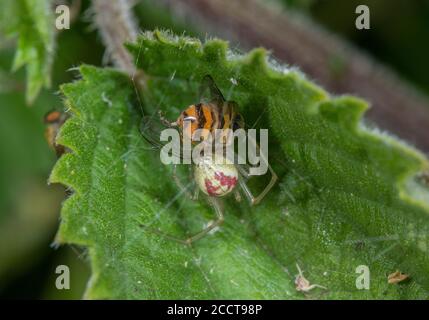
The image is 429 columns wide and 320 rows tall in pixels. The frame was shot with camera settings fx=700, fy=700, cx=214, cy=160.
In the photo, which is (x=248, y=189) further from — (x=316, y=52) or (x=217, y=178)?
(x=316, y=52)

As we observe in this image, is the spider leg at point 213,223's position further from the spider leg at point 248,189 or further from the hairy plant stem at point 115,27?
the hairy plant stem at point 115,27

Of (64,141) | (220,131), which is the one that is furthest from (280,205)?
(64,141)

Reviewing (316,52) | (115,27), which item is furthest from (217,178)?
(316,52)

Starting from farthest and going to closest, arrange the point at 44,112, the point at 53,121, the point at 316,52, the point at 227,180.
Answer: the point at 44,112 < the point at 316,52 < the point at 53,121 < the point at 227,180

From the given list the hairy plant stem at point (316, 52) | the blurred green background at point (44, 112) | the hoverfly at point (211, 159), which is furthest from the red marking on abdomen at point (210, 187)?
the blurred green background at point (44, 112)

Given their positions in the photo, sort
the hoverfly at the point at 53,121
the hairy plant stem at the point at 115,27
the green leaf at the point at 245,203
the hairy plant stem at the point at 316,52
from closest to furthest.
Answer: the green leaf at the point at 245,203 → the hairy plant stem at the point at 115,27 → the hoverfly at the point at 53,121 → the hairy plant stem at the point at 316,52
